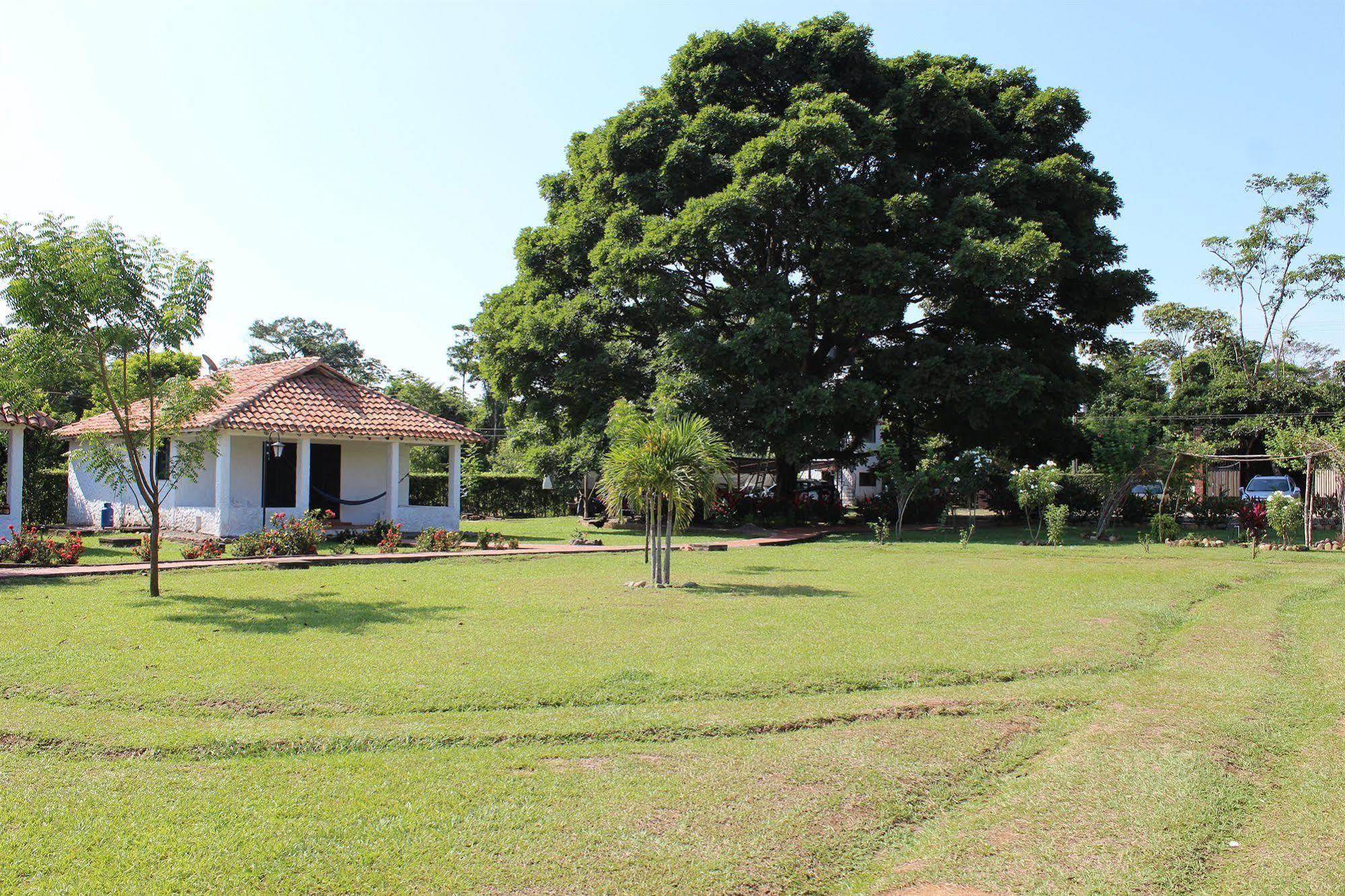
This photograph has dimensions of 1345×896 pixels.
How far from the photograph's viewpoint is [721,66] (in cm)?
2636

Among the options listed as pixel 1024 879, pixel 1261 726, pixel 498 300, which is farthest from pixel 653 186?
pixel 1024 879

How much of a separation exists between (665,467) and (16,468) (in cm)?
1414

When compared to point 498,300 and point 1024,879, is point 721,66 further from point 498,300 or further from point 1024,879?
point 1024,879

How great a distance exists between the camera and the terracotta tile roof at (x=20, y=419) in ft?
59.2

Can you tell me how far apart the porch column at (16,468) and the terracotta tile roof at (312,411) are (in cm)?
141

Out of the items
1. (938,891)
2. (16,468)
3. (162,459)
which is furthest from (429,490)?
(938,891)

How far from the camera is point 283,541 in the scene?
1716cm

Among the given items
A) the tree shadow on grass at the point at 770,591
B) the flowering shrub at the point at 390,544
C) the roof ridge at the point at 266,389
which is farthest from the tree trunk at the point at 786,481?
the tree shadow on grass at the point at 770,591

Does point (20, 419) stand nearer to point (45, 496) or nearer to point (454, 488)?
point (454, 488)

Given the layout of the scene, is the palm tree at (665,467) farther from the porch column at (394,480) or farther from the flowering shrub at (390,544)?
the porch column at (394,480)

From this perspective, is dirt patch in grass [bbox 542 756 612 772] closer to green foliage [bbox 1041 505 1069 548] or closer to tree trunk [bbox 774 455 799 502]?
green foliage [bbox 1041 505 1069 548]

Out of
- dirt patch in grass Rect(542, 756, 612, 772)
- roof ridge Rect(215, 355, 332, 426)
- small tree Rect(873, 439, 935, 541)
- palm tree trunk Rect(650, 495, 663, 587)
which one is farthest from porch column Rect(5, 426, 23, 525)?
small tree Rect(873, 439, 935, 541)

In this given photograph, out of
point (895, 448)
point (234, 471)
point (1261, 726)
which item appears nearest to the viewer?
point (1261, 726)

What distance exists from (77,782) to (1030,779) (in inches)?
206
